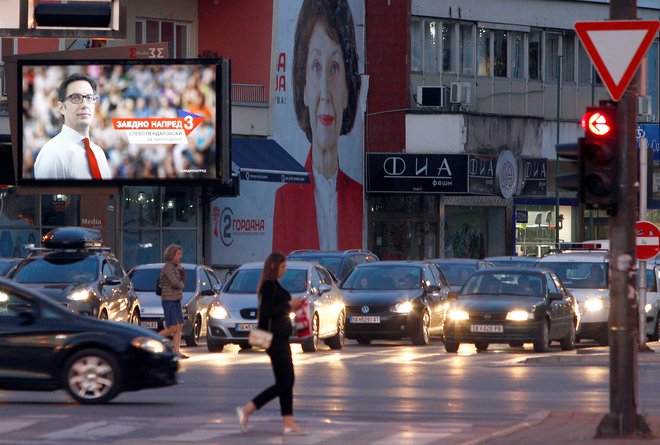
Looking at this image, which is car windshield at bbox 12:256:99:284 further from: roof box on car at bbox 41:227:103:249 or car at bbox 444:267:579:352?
car at bbox 444:267:579:352

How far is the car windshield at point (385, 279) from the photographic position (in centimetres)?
3138

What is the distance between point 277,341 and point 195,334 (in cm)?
1655

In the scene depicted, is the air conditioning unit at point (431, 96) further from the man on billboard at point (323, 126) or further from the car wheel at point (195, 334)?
the car wheel at point (195, 334)

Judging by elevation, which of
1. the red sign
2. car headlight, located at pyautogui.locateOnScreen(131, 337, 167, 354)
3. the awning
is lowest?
car headlight, located at pyautogui.locateOnScreen(131, 337, 167, 354)

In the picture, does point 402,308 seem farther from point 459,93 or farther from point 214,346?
point 459,93

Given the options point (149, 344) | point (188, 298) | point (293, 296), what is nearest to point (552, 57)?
point (188, 298)

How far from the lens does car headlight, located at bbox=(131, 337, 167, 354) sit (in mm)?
17047

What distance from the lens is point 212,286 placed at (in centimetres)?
3225

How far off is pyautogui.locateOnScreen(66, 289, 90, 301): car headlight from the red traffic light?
564 inches

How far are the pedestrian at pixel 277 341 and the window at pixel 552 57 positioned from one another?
158 feet

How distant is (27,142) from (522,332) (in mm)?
16347

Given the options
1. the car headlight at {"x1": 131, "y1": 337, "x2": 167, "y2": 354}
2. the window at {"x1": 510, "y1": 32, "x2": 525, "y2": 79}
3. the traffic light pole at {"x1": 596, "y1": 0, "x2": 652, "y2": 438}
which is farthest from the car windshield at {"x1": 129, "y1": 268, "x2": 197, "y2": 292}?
the window at {"x1": 510, "y1": 32, "x2": 525, "y2": 79}

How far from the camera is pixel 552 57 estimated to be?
2429 inches

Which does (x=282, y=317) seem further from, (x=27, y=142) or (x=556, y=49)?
(x=556, y=49)
